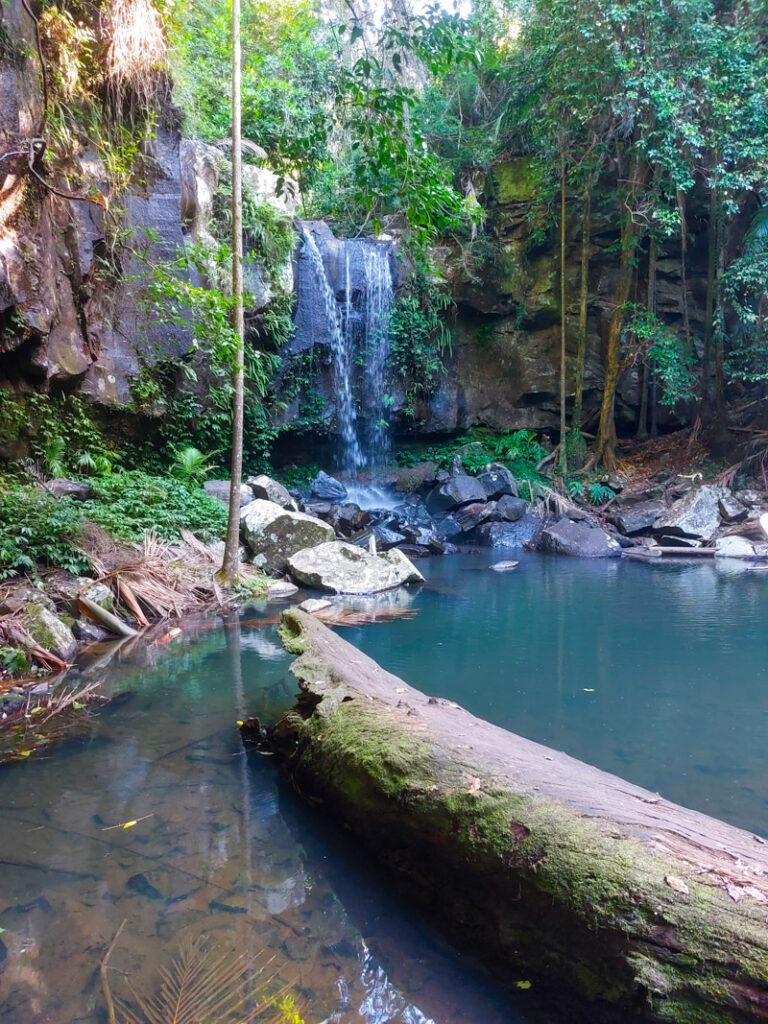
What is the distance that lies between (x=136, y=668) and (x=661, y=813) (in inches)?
155

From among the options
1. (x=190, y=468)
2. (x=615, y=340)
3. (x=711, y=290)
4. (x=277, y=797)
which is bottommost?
(x=277, y=797)

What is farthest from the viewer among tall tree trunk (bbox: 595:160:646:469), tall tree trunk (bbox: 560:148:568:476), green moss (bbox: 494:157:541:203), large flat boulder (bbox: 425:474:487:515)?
green moss (bbox: 494:157:541:203)

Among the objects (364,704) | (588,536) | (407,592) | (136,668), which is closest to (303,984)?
(364,704)

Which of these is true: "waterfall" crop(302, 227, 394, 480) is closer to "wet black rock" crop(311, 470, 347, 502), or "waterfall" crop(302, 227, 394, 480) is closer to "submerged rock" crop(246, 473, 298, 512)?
"wet black rock" crop(311, 470, 347, 502)

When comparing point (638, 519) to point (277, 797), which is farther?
point (638, 519)

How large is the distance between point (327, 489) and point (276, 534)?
4568 millimetres

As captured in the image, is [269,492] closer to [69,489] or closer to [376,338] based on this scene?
[69,489]

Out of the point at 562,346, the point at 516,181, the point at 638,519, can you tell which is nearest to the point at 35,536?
the point at 638,519

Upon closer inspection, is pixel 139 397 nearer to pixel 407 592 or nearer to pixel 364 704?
pixel 407 592

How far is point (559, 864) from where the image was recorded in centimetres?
154

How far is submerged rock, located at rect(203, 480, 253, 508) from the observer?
A: 29.3ft

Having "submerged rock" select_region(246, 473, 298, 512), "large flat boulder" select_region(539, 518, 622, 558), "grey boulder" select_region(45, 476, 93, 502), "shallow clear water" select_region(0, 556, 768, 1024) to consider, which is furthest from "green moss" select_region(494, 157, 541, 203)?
"grey boulder" select_region(45, 476, 93, 502)

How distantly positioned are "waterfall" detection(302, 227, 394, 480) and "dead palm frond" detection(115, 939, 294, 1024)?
12605 millimetres

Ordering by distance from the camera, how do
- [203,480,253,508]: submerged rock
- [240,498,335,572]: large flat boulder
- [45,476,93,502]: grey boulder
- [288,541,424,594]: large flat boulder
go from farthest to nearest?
[203,480,253,508]: submerged rock < [240,498,335,572]: large flat boulder < [288,541,424,594]: large flat boulder < [45,476,93,502]: grey boulder
